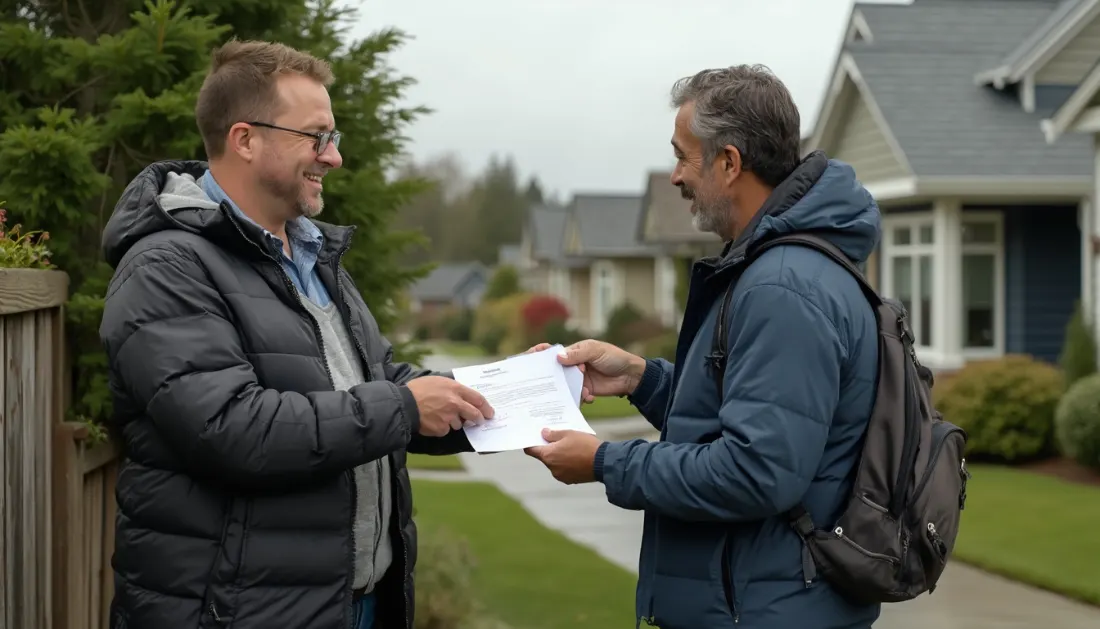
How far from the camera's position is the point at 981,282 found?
60.5 ft

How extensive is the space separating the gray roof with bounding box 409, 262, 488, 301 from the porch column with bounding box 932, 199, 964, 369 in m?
76.8

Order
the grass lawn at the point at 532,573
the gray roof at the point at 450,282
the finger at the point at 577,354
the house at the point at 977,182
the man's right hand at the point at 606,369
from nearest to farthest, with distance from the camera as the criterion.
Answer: the finger at the point at 577,354
the man's right hand at the point at 606,369
the grass lawn at the point at 532,573
the house at the point at 977,182
the gray roof at the point at 450,282

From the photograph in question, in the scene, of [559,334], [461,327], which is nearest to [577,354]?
[559,334]

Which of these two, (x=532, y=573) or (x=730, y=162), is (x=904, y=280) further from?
(x=730, y=162)

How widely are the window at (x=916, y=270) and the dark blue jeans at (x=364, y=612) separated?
633 inches

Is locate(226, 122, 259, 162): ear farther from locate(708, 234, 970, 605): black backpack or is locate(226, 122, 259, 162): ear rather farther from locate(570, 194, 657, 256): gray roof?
locate(570, 194, 657, 256): gray roof

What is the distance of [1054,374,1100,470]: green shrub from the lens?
42.3 feet

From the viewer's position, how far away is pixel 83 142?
14.2ft

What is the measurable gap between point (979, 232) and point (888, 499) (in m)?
16.6

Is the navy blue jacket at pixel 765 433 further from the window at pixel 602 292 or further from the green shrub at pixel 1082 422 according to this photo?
the window at pixel 602 292

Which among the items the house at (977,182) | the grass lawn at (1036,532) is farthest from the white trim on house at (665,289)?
the grass lawn at (1036,532)

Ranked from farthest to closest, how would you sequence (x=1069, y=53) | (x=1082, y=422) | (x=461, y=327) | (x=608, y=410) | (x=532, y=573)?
1. (x=461, y=327)
2. (x=608, y=410)
3. (x=1069, y=53)
4. (x=1082, y=422)
5. (x=532, y=573)

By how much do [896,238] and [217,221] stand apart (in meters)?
Answer: 18.0

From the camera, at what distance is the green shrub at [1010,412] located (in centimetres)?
1462
